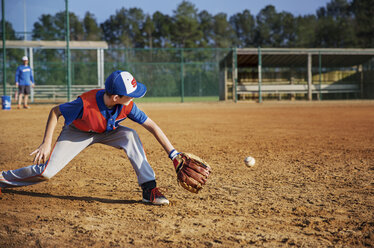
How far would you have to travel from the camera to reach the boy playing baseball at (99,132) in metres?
3.07

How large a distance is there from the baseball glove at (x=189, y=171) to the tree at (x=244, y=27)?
55.7 metres

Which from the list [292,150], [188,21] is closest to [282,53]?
[292,150]

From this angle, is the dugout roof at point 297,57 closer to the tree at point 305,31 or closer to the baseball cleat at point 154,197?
the baseball cleat at point 154,197

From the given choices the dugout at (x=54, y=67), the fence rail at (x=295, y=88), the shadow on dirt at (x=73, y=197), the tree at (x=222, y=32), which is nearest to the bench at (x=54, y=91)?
the dugout at (x=54, y=67)

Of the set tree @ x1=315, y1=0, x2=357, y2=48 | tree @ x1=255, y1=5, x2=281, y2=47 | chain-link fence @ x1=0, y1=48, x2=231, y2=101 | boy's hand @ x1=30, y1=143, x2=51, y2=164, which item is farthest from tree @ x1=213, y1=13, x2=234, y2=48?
boy's hand @ x1=30, y1=143, x2=51, y2=164

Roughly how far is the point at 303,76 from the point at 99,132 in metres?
25.6

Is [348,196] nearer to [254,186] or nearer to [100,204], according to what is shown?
[254,186]

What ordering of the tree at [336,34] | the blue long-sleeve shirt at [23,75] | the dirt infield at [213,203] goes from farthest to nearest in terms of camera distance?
the tree at [336,34], the blue long-sleeve shirt at [23,75], the dirt infield at [213,203]

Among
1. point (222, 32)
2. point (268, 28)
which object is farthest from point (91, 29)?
point (268, 28)

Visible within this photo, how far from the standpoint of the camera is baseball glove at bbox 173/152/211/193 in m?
3.35

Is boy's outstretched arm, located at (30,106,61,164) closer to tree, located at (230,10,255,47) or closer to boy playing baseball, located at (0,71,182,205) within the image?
boy playing baseball, located at (0,71,182,205)

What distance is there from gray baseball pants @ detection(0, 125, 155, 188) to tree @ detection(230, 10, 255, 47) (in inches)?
2195

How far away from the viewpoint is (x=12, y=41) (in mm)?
19844

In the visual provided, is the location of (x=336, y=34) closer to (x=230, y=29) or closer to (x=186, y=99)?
(x=230, y=29)
